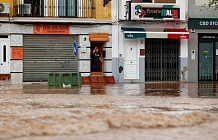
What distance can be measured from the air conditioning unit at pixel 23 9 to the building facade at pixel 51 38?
38cm

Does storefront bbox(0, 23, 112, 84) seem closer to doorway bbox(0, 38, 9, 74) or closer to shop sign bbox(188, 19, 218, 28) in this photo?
doorway bbox(0, 38, 9, 74)

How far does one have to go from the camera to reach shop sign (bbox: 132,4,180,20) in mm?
23172

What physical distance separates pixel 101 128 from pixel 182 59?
2228 cm

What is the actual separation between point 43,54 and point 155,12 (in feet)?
22.8

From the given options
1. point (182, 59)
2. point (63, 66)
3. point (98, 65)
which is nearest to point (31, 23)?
point (63, 66)

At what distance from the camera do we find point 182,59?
24.6 metres

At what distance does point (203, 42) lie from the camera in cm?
2520

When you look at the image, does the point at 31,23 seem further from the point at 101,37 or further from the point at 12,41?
the point at 101,37

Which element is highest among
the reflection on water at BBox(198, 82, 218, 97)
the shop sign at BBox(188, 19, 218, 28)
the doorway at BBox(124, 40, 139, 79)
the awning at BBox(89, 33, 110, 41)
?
the shop sign at BBox(188, 19, 218, 28)

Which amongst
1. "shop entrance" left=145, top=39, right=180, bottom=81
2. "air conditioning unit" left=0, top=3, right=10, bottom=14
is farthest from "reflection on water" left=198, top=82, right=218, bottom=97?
"air conditioning unit" left=0, top=3, right=10, bottom=14

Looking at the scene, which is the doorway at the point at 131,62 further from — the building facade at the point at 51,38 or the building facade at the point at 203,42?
the building facade at the point at 203,42

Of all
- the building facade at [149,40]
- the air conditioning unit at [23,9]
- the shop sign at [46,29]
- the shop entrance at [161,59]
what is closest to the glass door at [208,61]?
the building facade at [149,40]

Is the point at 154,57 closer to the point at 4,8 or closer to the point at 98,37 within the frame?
the point at 98,37

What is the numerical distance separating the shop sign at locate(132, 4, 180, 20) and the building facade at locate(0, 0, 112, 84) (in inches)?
70.3
